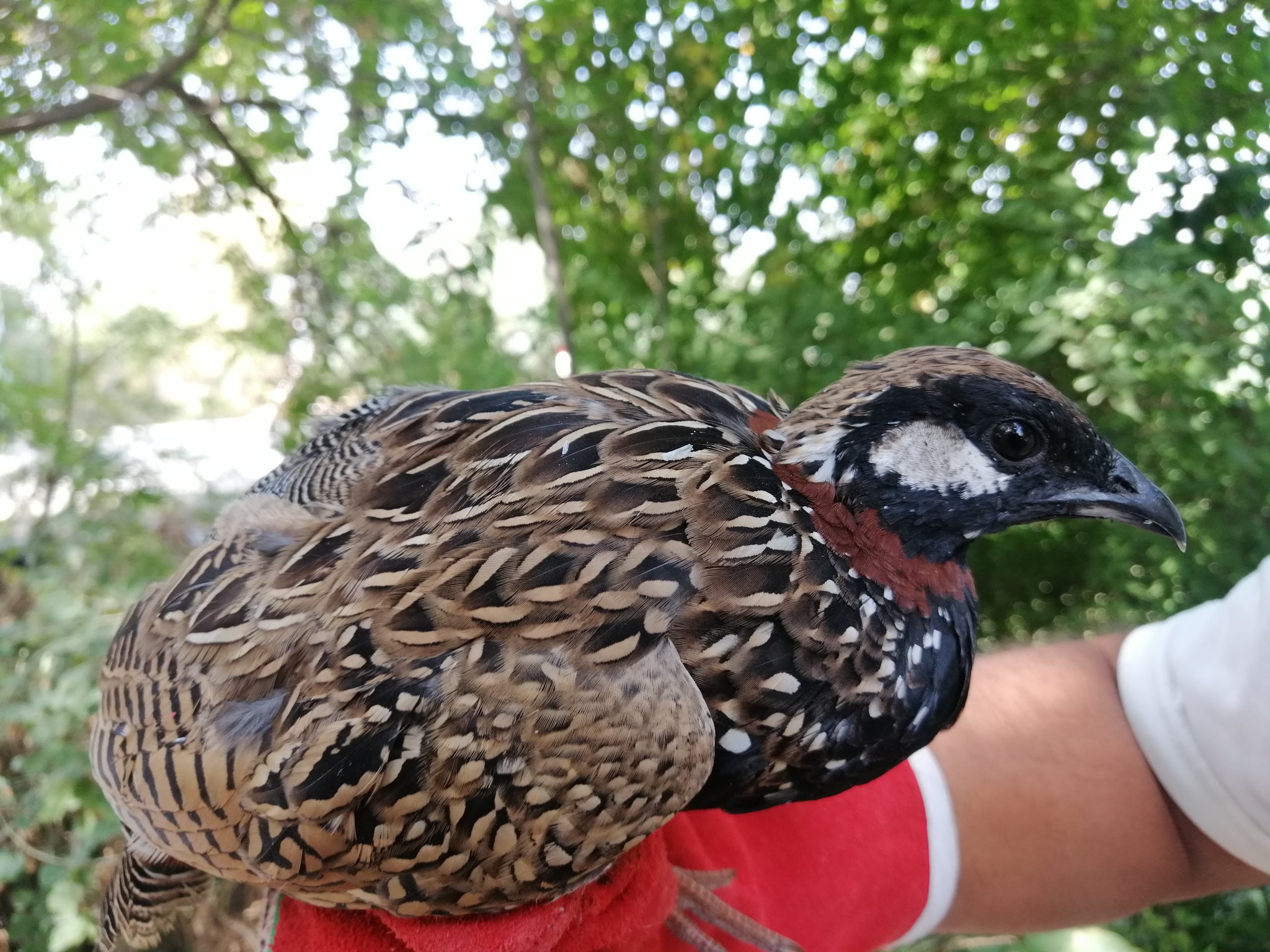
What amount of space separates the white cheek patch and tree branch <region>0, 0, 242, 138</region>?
256cm

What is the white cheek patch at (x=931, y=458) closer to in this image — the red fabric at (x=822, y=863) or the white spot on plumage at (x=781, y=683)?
the white spot on plumage at (x=781, y=683)

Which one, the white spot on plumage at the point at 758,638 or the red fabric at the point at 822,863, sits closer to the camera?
the white spot on plumage at the point at 758,638

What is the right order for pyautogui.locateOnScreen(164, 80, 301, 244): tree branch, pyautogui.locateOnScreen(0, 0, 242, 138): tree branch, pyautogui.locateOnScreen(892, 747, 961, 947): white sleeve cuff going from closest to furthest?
pyautogui.locateOnScreen(892, 747, 961, 947): white sleeve cuff < pyautogui.locateOnScreen(0, 0, 242, 138): tree branch < pyautogui.locateOnScreen(164, 80, 301, 244): tree branch

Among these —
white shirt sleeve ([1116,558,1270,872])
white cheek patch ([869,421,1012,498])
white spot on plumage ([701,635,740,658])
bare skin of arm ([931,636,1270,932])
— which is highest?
white cheek patch ([869,421,1012,498])

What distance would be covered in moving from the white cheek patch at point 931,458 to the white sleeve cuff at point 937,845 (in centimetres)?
78

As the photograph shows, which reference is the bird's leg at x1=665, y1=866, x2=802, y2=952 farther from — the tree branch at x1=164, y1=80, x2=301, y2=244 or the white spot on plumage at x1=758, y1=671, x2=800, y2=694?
the tree branch at x1=164, y1=80, x2=301, y2=244

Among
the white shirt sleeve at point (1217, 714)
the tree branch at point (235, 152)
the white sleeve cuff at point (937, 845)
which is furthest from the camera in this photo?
the tree branch at point (235, 152)

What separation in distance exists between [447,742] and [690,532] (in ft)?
Result: 1.17

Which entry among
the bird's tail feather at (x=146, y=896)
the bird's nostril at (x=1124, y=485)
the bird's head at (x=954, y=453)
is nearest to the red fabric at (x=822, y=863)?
the bird's tail feather at (x=146, y=896)

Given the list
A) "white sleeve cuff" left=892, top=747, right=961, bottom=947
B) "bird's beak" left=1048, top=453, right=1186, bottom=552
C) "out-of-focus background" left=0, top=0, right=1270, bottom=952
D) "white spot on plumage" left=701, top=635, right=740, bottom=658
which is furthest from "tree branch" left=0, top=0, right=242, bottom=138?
"white sleeve cuff" left=892, top=747, right=961, bottom=947

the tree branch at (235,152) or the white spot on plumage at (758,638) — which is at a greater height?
the tree branch at (235,152)

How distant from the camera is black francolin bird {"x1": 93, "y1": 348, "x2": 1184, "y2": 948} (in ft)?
2.74

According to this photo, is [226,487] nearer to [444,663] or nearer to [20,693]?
[20,693]

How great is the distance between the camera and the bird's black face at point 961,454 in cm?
94
